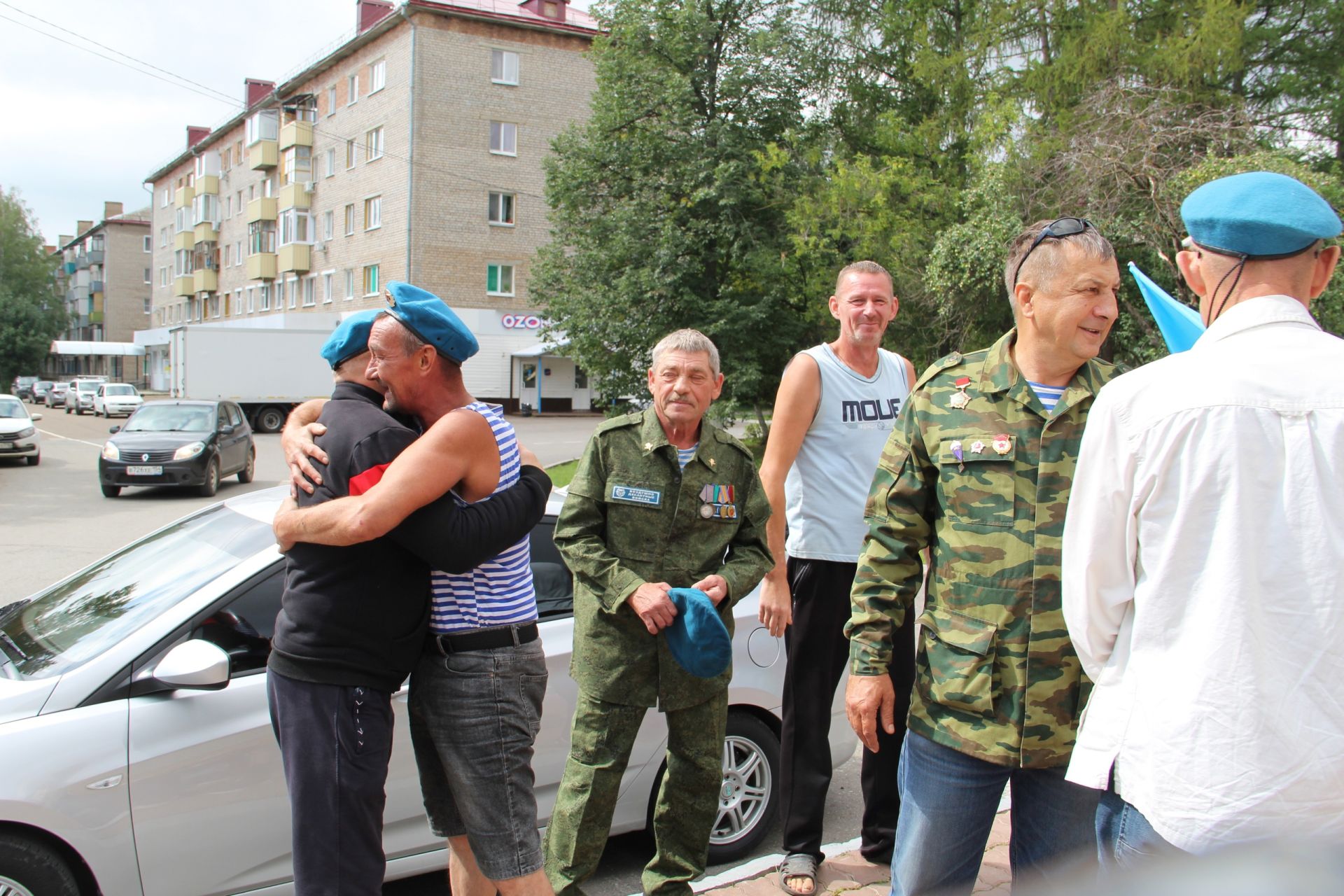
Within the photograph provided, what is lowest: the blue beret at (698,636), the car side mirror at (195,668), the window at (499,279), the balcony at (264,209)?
the car side mirror at (195,668)

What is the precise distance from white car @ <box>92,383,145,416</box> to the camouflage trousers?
44.1m

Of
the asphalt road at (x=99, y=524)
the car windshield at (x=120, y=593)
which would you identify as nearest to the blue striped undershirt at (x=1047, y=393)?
the asphalt road at (x=99, y=524)

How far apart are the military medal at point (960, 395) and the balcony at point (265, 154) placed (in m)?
54.6

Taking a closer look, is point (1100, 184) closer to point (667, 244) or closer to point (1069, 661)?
point (667, 244)

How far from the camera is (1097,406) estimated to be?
1767 mm

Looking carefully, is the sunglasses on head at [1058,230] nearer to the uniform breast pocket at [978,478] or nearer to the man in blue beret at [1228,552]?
the uniform breast pocket at [978,478]

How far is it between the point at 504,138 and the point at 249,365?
14.4 metres

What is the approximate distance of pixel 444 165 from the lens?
3912cm

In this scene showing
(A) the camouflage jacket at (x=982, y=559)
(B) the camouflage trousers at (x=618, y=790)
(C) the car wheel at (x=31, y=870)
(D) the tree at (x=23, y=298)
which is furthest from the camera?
(D) the tree at (x=23, y=298)

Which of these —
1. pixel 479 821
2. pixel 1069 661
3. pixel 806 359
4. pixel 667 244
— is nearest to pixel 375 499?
pixel 479 821

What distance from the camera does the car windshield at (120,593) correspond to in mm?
3199

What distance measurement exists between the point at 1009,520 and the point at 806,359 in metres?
1.48

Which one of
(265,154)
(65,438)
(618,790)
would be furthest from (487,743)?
(265,154)

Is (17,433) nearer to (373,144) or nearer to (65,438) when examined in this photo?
(65,438)
